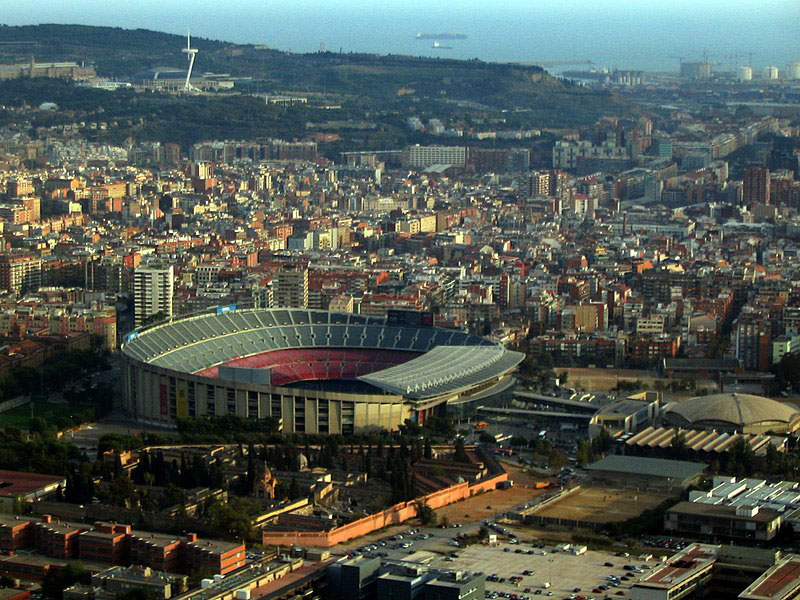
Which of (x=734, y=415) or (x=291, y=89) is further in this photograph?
(x=291, y=89)

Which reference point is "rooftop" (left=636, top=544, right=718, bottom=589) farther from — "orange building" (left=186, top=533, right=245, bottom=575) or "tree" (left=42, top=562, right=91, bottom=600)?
"tree" (left=42, top=562, right=91, bottom=600)

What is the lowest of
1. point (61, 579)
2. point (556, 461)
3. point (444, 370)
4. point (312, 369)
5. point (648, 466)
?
point (556, 461)

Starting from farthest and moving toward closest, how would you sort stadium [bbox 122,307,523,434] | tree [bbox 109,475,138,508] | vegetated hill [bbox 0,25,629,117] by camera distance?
vegetated hill [bbox 0,25,629,117], stadium [bbox 122,307,523,434], tree [bbox 109,475,138,508]

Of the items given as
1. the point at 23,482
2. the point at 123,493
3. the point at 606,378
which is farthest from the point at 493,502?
the point at 606,378

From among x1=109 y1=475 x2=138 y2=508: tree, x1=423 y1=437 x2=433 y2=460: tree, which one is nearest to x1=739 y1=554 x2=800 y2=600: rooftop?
x1=423 y1=437 x2=433 y2=460: tree

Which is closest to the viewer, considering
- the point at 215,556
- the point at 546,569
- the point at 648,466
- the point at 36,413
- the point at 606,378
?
the point at 215,556

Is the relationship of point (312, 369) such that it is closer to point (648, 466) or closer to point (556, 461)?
point (556, 461)

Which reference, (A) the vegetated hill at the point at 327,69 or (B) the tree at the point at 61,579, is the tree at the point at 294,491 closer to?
(B) the tree at the point at 61,579
